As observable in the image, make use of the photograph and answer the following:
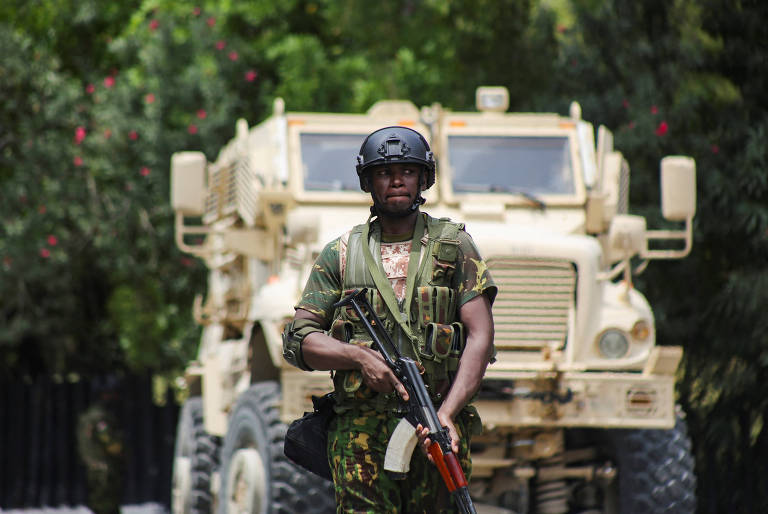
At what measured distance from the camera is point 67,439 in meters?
15.2

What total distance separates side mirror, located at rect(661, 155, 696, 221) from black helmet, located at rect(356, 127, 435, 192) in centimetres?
427

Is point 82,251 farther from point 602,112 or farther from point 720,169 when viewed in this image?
point 720,169

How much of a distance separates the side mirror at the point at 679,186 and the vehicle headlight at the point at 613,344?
983 millimetres

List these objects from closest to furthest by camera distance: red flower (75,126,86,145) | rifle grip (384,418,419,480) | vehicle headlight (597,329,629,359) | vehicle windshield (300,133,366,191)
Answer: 1. rifle grip (384,418,419,480)
2. vehicle headlight (597,329,629,359)
3. vehicle windshield (300,133,366,191)
4. red flower (75,126,86,145)

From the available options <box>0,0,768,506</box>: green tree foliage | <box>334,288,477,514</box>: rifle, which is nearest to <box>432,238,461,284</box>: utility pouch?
<box>334,288,477,514</box>: rifle

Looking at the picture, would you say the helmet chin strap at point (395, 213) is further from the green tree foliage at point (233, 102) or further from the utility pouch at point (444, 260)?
the green tree foliage at point (233, 102)

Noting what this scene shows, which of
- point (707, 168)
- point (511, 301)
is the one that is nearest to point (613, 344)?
point (511, 301)

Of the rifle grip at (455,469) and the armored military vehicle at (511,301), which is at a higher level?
the armored military vehicle at (511,301)

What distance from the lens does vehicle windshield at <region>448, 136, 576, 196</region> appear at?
9.14m

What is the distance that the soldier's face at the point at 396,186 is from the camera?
15.1 feet

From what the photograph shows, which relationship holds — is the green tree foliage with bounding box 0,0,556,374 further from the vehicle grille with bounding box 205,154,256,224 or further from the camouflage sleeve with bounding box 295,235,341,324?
the camouflage sleeve with bounding box 295,235,341,324

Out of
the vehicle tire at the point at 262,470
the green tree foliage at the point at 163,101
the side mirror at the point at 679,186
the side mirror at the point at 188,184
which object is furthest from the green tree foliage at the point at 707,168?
the side mirror at the point at 188,184

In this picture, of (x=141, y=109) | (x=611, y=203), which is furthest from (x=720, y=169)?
(x=141, y=109)

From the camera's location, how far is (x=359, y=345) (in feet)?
14.7
